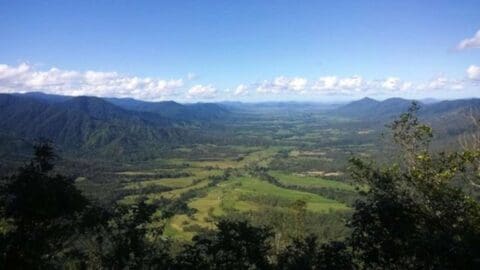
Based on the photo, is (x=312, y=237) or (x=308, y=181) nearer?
(x=312, y=237)

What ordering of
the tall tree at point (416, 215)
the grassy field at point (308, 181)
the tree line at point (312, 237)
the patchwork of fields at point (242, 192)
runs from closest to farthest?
1. the tall tree at point (416, 215)
2. the tree line at point (312, 237)
3. the patchwork of fields at point (242, 192)
4. the grassy field at point (308, 181)

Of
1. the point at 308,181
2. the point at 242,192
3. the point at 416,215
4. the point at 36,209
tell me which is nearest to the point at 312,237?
the point at 416,215

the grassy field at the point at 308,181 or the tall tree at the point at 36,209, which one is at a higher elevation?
the tall tree at the point at 36,209

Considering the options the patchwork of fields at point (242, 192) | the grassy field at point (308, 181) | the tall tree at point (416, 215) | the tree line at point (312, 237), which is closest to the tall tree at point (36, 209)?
the tree line at point (312, 237)

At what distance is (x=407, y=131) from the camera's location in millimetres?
24781

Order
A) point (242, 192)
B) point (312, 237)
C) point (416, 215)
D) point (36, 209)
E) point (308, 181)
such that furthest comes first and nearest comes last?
point (308, 181) < point (242, 192) < point (312, 237) < point (416, 215) < point (36, 209)

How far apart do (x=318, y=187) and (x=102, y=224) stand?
11493 centimetres

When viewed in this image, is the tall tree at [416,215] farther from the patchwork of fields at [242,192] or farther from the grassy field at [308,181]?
the grassy field at [308,181]

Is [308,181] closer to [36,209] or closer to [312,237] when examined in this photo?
[312,237]

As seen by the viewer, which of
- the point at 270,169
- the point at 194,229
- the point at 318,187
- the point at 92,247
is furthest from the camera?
the point at 270,169

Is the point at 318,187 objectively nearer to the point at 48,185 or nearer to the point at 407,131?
the point at 407,131

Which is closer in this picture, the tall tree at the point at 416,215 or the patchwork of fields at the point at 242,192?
the tall tree at the point at 416,215

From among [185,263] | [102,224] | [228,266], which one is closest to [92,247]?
[102,224]

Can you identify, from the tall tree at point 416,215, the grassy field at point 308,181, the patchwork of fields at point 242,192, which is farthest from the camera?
the grassy field at point 308,181
